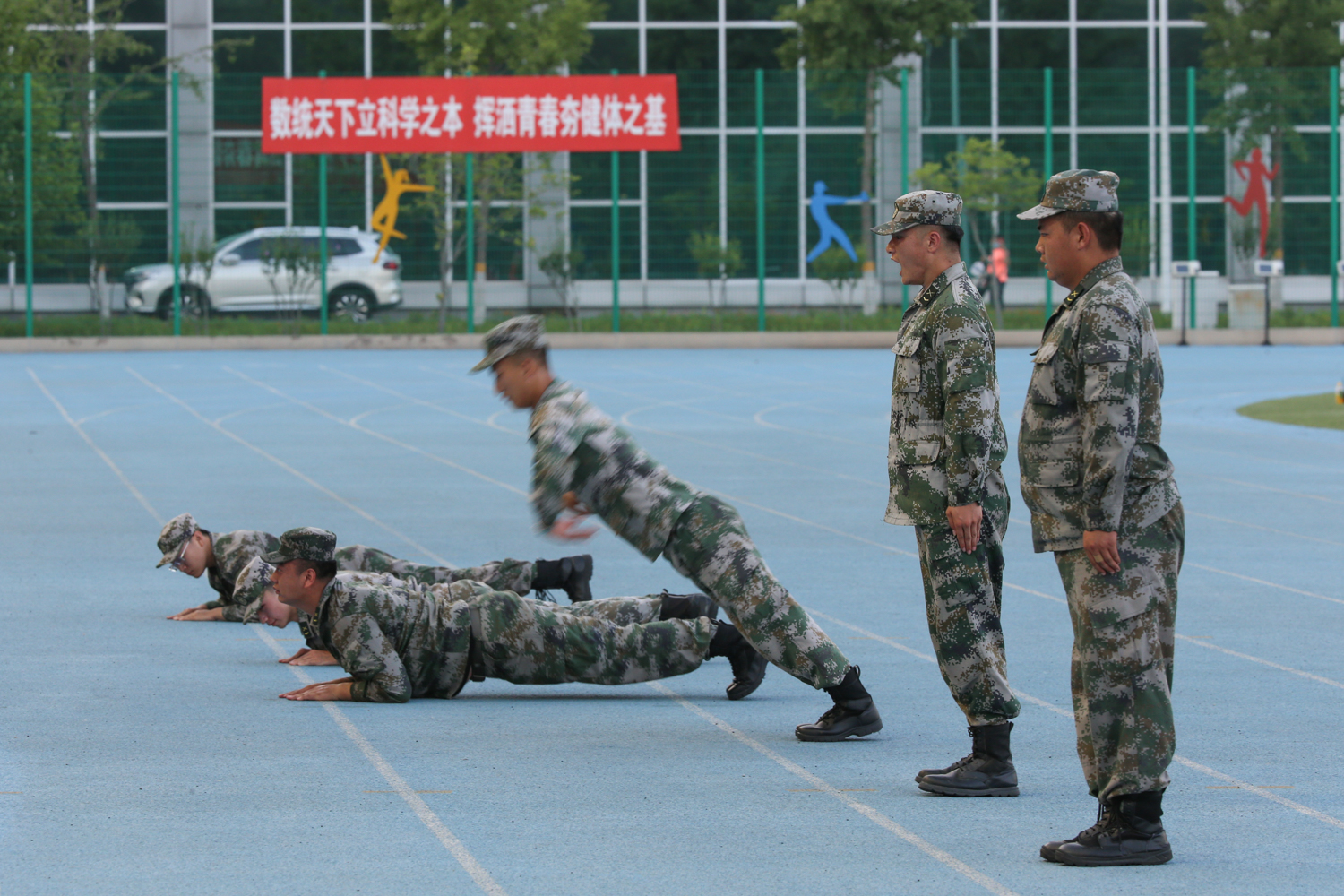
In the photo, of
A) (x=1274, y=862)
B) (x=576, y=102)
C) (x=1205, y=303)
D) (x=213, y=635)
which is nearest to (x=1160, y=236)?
(x=1205, y=303)

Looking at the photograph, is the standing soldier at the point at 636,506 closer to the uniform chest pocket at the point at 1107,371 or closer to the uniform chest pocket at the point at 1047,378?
the uniform chest pocket at the point at 1047,378

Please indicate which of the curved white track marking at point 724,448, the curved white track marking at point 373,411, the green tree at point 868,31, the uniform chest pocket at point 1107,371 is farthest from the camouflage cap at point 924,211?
the green tree at point 868,31

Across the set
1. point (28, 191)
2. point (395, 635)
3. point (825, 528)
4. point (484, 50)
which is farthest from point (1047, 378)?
point (484, 50)

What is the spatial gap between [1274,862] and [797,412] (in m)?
15.7

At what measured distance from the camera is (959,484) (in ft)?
18.5

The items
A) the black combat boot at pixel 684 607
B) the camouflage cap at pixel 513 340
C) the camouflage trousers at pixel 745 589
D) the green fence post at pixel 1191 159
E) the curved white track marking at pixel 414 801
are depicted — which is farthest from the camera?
the green fence post at pixel 1191 159

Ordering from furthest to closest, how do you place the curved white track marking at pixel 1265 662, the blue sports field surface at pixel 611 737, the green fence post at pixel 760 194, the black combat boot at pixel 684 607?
1. the green fence post at pixel 760 194
2. the curved white track marking at pixel 1265 662
3. the black combat boot at pixel 684 607
4. the blue sports field surface at pixel 611 737

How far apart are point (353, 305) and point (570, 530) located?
28.7 meters

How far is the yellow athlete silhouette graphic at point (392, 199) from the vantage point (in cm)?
3325

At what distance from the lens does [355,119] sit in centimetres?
3300

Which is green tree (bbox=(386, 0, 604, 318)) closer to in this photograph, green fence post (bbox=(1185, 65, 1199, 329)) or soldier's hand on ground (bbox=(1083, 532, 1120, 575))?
green fence post (bbox=(1185, 65, 1199, 329))

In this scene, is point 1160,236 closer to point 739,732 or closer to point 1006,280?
point 1006,280

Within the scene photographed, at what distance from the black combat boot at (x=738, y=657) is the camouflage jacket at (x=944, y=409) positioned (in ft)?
4.49

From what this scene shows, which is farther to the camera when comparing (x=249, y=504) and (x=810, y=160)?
(x=810, y=160)
